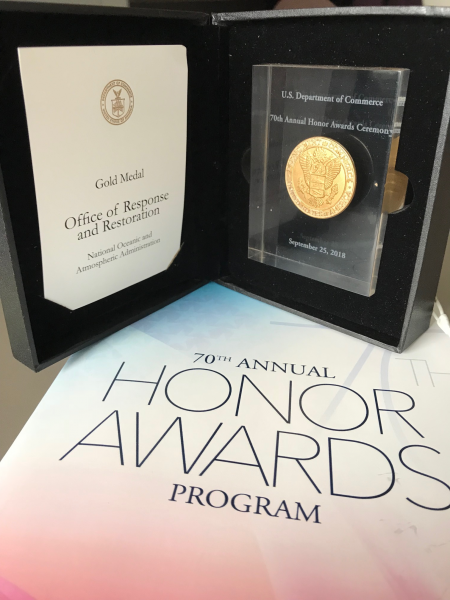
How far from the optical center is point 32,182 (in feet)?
1.56

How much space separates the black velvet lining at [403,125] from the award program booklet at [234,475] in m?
0.05

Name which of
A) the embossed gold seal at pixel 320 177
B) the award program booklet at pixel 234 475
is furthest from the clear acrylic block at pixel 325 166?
the award program booklet at pixel 234 475

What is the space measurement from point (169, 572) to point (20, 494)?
145mm

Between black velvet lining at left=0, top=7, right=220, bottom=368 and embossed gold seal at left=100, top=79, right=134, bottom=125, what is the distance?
1.6 inches

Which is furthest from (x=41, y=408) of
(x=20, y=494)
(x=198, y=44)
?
(x=198, y=44)

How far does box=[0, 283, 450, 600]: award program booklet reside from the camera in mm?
348

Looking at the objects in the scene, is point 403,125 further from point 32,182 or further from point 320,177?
point 32,182

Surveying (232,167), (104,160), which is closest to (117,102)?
(104,160)

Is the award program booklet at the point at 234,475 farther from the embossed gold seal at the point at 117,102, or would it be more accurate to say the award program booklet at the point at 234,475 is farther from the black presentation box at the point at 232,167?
the embossed gold seal at the point at 117,102

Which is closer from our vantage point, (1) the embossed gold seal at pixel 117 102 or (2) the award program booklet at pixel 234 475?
(2) the award program booklet at pixel 234 475

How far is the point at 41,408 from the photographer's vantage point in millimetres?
495

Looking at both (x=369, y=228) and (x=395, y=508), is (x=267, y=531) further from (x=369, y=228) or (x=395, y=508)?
(x=369, y=228)

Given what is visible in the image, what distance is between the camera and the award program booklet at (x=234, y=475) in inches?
13.7

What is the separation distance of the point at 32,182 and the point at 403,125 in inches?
14.7
